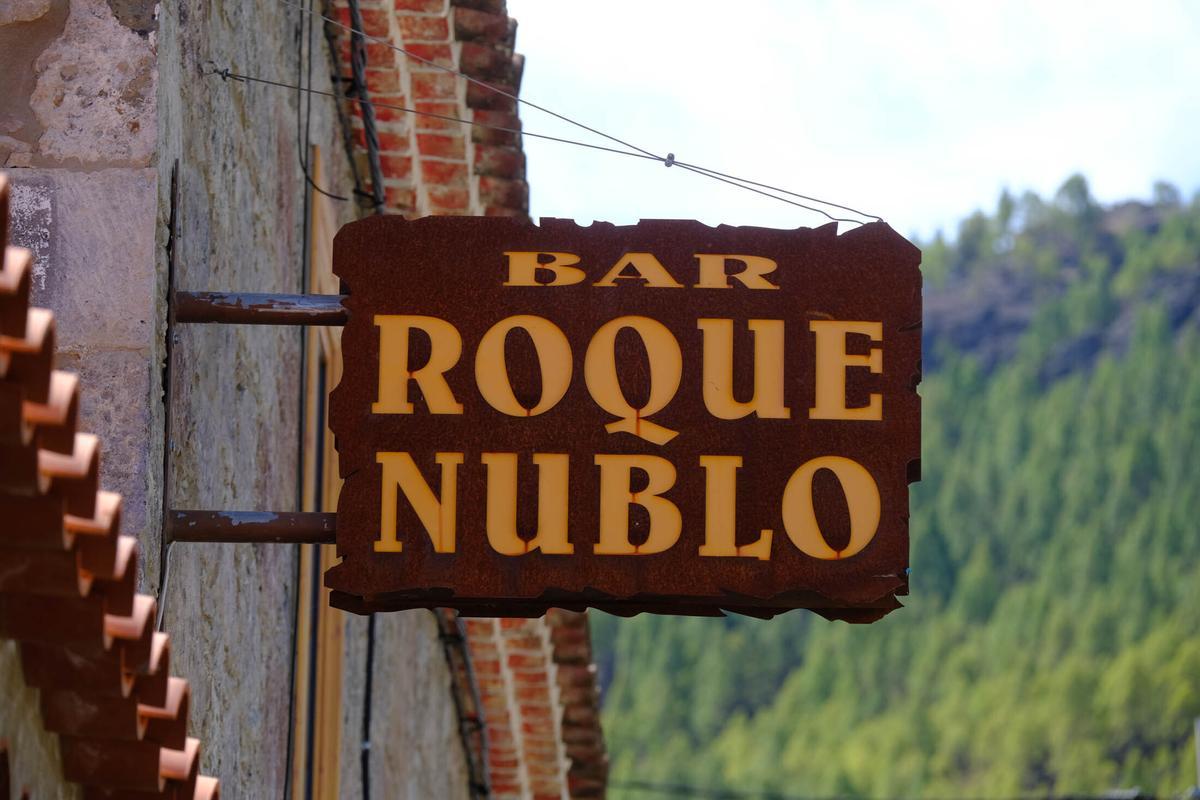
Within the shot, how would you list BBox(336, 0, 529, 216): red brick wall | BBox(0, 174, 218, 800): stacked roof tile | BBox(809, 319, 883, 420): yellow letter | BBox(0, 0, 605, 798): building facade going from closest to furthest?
BBox(0, 174, 218, 800): stacked roof tile
BBox(0, 0, 605, 798): building facade
BBox(809, 319, 883, 420): yellow letter
BBox(336, 0, 529, 216): red brick wall

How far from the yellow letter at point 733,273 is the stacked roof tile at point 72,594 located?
56.2 inches

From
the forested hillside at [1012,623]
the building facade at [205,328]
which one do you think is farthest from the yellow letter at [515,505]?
Answer: the forested hillside at [1012,623]

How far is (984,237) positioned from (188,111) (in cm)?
13157

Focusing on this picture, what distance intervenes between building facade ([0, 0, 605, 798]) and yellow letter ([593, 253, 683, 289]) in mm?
831

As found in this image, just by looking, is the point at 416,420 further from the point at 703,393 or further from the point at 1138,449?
the point at 1138,449

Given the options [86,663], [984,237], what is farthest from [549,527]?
[984,237]

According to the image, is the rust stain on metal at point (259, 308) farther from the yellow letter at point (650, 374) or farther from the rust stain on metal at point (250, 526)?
the yellow letter at point (650, 374)

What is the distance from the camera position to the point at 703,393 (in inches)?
152

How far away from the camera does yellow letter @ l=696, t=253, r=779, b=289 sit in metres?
3.90

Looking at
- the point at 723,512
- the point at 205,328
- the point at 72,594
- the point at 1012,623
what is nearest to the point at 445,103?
the point at 205,328

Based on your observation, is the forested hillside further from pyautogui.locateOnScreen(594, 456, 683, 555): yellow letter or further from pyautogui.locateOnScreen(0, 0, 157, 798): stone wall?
pyautogui.locateOnScreen(0, 0, 157, 798): stone wall

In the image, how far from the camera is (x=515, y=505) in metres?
3.80

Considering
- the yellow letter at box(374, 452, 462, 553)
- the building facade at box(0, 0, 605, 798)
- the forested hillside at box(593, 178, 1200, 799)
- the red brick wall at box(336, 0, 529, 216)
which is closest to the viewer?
the building facade at box(0, 0, 605, 798)

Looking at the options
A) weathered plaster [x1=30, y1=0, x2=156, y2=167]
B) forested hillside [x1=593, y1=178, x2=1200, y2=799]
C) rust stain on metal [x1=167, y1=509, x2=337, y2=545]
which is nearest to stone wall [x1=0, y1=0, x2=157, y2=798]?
weathered plaster [x1=30, y1=0, x2=156, y2=167]
